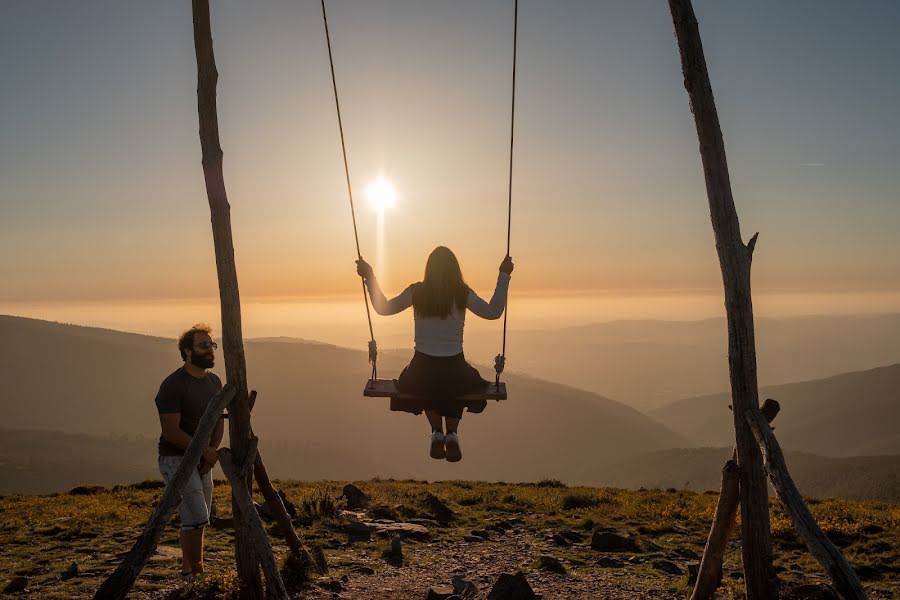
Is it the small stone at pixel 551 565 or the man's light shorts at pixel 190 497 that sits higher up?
the man's light shorts at pixel 190 497

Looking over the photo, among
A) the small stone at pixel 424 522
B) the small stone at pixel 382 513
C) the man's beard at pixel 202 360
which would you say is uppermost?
the man's beard at pixel 202 360

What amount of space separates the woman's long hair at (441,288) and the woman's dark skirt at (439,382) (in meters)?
0.61

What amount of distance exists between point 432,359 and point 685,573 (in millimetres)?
4956

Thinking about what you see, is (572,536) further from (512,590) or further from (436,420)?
(436,420)

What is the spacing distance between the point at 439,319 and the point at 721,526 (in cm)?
391

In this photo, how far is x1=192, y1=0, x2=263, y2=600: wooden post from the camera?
7004mm

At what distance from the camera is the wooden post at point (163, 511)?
5.86 meters

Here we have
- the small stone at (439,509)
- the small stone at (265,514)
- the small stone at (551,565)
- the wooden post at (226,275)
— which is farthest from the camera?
the small stone at (439,509)

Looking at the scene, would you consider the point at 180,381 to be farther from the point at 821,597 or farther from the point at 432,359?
the point at 821,597

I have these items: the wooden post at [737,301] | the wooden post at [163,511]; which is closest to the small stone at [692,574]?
the wooden post at [737,301]

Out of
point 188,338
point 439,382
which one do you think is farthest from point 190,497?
point 439,382

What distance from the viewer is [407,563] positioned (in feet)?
32.7

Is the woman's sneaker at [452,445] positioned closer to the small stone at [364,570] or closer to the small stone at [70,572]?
the small stone at [364,570]

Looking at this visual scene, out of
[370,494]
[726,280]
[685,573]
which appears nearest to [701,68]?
[726,280]
